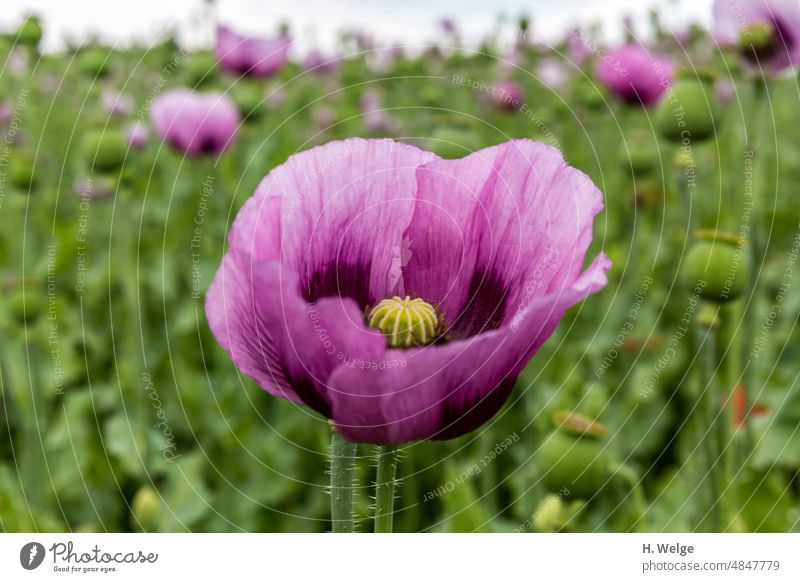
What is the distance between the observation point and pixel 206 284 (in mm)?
998

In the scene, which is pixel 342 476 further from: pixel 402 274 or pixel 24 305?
pixel 24 305

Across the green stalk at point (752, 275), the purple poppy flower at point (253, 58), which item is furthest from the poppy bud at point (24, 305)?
the green stalk at point (752, 275)

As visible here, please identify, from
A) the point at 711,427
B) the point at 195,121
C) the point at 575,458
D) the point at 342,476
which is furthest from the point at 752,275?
the point at 195,121

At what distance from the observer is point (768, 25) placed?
609 millimetres

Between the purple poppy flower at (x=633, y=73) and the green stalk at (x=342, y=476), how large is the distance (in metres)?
0.76

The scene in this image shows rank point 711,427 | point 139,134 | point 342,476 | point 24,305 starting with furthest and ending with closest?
point 139,134, point 24,305, point 711,427, point 342,476

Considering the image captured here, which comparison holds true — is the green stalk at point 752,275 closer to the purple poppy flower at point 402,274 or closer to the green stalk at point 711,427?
the green stalk at point 711,427

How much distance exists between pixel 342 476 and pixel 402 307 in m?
0.06

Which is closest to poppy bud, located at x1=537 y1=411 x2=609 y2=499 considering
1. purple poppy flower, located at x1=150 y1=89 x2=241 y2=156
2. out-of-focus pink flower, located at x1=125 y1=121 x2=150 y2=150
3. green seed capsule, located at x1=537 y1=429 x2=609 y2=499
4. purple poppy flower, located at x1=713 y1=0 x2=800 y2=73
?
green seed capsule, located at x1=537 y1=429 x2=609 y2=499

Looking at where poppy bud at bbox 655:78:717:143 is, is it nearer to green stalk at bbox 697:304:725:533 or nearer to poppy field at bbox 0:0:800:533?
poppy field at bbox 0:0:800:533
